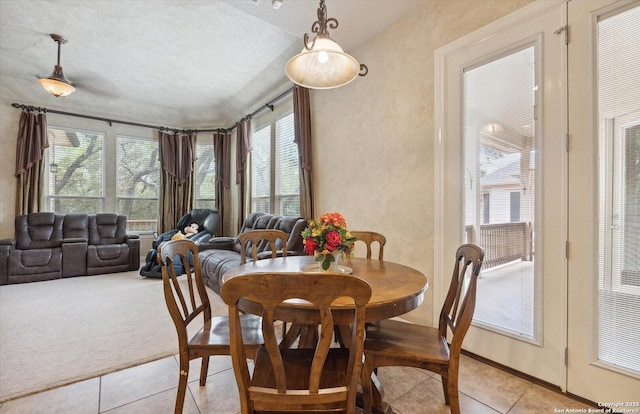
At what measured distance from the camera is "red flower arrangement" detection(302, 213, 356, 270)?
1.39 meters

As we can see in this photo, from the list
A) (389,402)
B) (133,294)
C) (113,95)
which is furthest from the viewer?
(113,95)

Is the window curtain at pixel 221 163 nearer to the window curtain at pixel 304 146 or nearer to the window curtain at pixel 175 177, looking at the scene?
the window curtain at pixel 175 177

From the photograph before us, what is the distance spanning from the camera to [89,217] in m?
4.86

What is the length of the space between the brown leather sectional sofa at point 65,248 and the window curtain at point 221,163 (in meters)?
1.83

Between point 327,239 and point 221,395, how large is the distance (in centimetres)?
119

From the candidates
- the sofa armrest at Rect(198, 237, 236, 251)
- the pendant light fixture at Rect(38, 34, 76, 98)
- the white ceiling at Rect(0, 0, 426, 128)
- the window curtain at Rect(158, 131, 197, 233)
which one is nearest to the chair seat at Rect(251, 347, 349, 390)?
the white ceiling at Rect(0, 0, 426, 128)

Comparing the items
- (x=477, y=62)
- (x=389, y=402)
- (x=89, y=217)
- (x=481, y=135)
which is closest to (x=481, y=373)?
(x=389, y=402)

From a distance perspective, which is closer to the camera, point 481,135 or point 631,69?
point 631,69

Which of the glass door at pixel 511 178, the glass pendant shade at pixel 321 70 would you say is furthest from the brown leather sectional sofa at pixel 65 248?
the glass door at pixel 511 178

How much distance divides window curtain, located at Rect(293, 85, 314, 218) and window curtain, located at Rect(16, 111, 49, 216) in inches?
184

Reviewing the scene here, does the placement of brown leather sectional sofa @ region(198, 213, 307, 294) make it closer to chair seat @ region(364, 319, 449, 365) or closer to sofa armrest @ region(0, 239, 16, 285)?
chair seat @ region(364, 319, 449, 365)

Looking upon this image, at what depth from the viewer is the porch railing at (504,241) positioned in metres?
1.87

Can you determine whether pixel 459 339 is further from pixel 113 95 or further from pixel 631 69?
pixel 113 95

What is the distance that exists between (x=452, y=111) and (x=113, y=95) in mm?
6006
